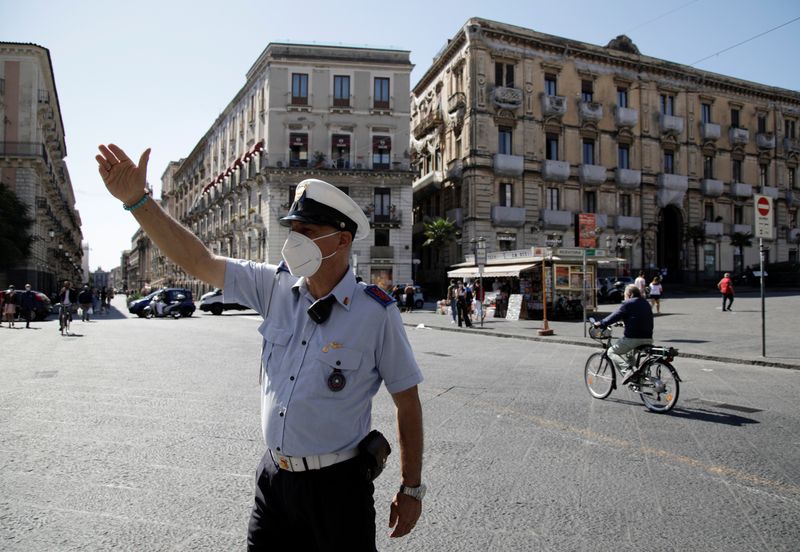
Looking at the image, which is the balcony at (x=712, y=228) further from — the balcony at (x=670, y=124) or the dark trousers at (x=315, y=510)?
the dark trousers at (x=315, y=510)

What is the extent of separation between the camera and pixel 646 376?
25.3 feet

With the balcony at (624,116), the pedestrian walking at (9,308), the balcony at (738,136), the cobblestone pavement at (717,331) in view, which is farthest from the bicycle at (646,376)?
the balcony at (738,136)

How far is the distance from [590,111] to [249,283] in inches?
1816

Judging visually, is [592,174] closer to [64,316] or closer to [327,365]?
[64,316]

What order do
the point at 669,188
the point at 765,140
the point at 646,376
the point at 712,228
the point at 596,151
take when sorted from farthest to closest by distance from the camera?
the point at 765,140, the point at 712,228, the point at 669,188, the point at 596,151, the point at 646,376

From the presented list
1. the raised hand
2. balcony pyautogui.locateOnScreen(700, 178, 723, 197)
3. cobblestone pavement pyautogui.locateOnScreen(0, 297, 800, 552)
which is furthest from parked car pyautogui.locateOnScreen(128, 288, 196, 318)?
balcony pyautogui.locateOnScreen(700, 178, 723, 197)

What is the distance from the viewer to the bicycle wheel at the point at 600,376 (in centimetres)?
827

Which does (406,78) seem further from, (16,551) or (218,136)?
(16,551)

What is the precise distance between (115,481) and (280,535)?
9.77 ft

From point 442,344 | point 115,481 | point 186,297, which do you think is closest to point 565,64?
point 186,297

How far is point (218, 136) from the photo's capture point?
61062 millimetres

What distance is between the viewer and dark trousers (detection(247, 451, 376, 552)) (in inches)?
83.2

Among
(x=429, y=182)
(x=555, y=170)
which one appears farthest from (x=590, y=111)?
(x=429, y=182)

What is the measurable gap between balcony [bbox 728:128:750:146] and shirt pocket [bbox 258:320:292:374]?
56.9 metres
